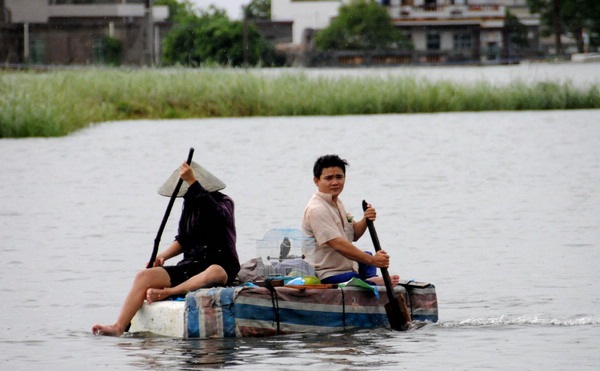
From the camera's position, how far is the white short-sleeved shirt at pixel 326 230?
8.08m

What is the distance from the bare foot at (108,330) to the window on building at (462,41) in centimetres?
6723

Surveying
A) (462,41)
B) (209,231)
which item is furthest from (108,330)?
(462,41)

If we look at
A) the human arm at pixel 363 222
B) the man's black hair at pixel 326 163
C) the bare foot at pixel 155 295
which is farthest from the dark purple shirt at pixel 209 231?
the human arm at pixel 363 222

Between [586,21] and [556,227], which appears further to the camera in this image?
[586,21]

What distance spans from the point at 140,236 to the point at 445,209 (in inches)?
183

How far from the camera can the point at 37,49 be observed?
59.6 meters

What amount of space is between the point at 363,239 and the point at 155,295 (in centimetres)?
595

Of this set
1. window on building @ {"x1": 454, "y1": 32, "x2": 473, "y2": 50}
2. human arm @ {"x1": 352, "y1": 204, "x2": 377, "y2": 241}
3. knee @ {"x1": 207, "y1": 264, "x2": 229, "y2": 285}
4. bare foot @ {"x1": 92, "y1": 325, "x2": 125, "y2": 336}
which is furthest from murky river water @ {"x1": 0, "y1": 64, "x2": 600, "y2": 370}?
window on building @ {"x1": 454, "y1": 32, "x2": 473, "y2": 50}

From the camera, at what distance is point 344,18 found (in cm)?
6825

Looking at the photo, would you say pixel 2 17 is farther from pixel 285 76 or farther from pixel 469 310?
pixel 469 310

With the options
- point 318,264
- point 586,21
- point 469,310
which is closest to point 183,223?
point 318,264

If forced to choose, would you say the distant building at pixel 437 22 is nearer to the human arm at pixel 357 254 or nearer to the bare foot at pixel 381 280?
the bare foot at pixel 381 280

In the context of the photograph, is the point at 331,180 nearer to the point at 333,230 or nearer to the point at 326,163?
the point at 326,163

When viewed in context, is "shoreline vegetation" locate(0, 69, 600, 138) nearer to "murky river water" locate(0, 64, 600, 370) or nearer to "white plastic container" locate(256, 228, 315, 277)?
"murky river water" locate(0, 64, 600, 370)
